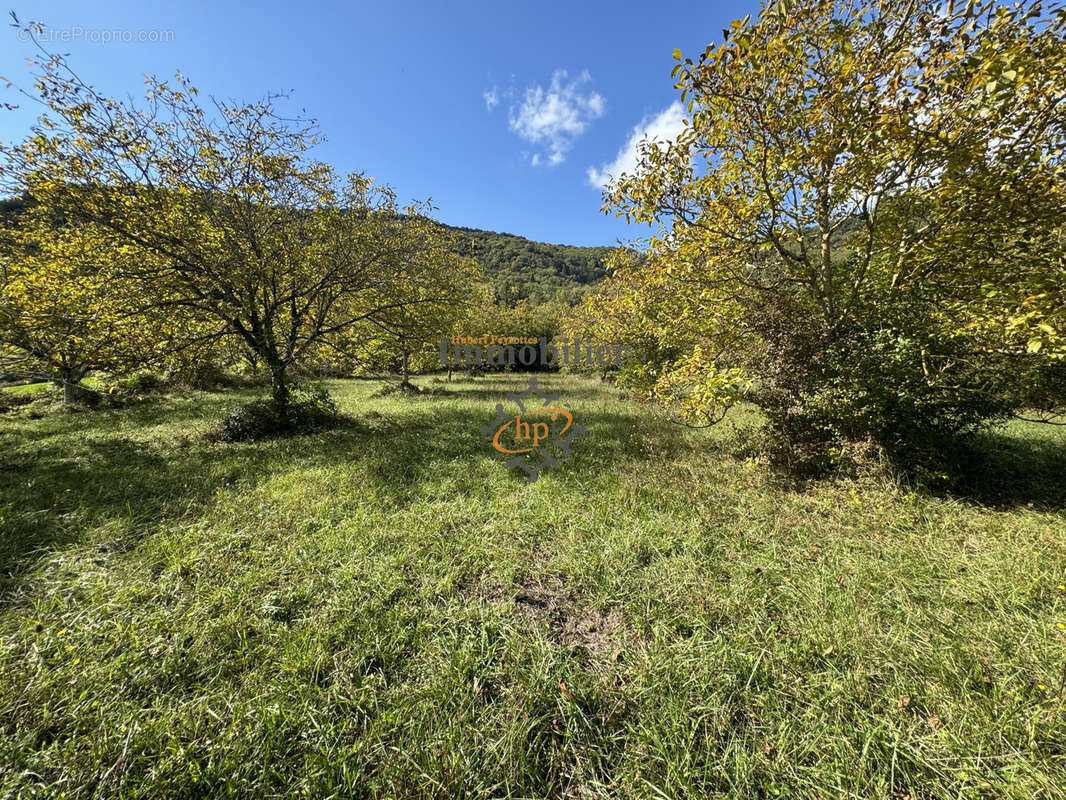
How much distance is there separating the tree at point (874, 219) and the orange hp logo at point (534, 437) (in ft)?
7.67

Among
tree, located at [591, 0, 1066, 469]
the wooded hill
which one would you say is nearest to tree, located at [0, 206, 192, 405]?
tree, located at [591, 0, 1066, 469]

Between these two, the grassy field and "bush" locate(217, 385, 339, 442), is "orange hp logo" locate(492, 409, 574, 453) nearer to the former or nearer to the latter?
the grassy field

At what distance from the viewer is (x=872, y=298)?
527cm

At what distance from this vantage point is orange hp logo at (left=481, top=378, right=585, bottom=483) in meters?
6.19

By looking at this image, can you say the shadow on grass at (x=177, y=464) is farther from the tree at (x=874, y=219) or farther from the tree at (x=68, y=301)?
the tree at (x=874, y=219)

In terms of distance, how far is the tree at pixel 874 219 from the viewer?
3557 mm

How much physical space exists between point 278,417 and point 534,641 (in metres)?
8.63

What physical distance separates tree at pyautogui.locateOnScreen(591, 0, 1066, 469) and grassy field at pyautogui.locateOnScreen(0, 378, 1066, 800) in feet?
5.23

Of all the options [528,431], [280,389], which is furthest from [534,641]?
[280,389]

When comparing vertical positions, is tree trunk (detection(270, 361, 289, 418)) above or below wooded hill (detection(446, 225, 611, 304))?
below

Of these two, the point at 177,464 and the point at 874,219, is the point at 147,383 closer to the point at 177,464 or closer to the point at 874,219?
the point at 177,464

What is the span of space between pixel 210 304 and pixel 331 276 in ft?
7.99

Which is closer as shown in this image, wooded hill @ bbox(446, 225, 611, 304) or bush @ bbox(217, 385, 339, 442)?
bush @ bbox(217, 385, 339, 442)

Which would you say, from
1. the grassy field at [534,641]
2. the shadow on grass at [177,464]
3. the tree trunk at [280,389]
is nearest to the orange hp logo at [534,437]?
the shadow on grass at [177,464]
